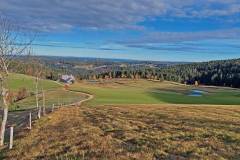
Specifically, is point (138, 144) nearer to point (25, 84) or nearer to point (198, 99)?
point (198, 99)

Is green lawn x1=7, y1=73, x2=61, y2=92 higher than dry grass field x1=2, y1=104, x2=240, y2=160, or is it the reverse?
dry grass field x1=2, y1=104, x2=240, y2=160

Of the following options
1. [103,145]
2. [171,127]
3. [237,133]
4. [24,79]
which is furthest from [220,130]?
[24,79]

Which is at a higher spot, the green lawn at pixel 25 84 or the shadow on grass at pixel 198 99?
the shadow on grass at pixel 198 99

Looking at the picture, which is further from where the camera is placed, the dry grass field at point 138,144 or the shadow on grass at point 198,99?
the shadow on grass at point 198,99

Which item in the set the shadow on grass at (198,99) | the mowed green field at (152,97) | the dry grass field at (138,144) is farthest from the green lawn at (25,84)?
the dry grass field at (138,144)

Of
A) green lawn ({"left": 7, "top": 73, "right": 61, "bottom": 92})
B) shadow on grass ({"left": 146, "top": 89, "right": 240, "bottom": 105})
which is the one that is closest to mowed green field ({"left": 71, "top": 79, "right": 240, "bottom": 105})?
shadow on grass ({"left": 146, "top": 89, "right": 240, "bottom": 105})

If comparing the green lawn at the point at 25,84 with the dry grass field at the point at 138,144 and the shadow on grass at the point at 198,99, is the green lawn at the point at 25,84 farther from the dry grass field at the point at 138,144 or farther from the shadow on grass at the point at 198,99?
the dry grass field at the point at 138,144

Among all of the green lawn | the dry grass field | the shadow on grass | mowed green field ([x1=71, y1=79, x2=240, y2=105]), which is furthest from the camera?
the green lawn

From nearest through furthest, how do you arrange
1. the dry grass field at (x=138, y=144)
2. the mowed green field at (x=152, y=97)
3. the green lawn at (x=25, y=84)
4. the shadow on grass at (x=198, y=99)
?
the dry grass field at (x=138, y=144) < the mowed green field at (x=152, y=97) < the shadow on grass at (x=198, y=99) < the green lawn at (x=25, y=84)

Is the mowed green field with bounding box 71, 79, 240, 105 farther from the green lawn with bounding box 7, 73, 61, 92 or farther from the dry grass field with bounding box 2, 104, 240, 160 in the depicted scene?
the dry grass field with bounding box 2, 104, 240, 160

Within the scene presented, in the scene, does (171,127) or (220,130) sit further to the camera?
(171,127)

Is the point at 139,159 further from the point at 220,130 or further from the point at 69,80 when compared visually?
the point at 69,80
